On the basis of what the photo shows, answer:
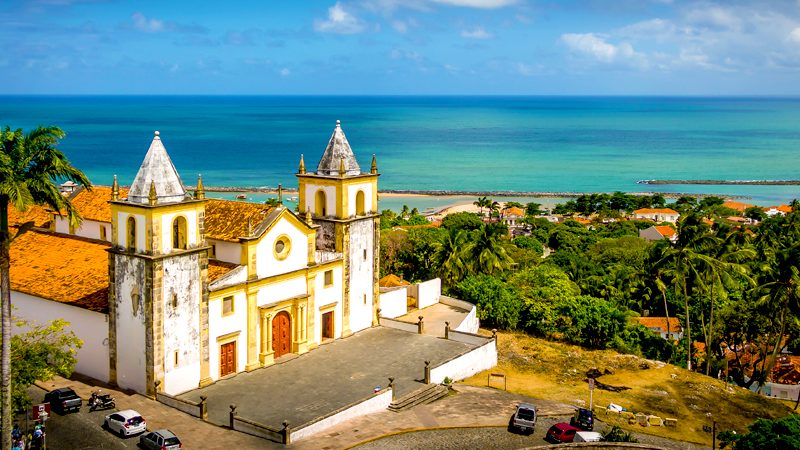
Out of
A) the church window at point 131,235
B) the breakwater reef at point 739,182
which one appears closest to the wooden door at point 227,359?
the church window at point 131,235

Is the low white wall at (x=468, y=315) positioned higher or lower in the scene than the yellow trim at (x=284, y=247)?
lower

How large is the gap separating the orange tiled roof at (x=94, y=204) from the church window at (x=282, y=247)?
8.72 meters

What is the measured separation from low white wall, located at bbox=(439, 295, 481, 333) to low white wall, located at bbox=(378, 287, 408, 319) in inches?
138

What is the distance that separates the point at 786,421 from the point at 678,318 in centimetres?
3039

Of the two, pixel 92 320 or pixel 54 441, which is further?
pixel 92 320

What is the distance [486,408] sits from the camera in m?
34.6

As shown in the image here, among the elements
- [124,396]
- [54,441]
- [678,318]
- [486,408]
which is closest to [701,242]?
[678,318]

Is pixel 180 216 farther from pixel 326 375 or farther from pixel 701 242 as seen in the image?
pixel 701 242

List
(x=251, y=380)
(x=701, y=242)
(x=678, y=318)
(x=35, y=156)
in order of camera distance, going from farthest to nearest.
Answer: (x=678, y=318)
(x=701, y=242)
(x=251, y=380)
(x=35, y=156)

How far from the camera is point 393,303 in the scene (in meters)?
48.4

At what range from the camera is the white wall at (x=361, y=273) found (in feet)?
140

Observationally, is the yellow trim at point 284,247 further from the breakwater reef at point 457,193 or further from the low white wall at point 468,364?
the breakwater reef at point 457,193

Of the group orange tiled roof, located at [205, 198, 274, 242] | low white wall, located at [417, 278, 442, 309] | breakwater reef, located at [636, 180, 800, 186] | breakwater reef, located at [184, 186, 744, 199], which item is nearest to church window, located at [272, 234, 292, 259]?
orange tiled roof, located at [205, 198, 274, 242]

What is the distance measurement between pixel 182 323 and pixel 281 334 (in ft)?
21.0
